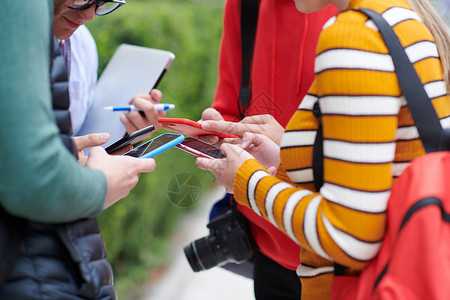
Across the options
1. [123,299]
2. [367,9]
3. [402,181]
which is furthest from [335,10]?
[123,299]

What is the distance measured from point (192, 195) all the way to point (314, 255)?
46 centimetres

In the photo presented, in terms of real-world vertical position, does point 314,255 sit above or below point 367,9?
below

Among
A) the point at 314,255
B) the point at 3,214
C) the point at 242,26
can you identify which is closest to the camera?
the point at 3,214

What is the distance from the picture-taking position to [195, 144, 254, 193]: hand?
1320 mm

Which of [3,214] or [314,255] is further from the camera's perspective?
[314,255]

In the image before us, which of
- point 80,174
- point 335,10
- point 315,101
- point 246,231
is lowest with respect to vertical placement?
point 246,231

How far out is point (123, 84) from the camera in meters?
2.14

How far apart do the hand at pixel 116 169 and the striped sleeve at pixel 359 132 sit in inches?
15.6

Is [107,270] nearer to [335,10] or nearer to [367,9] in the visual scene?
[367,9]

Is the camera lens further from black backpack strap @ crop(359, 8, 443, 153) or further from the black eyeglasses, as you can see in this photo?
black backpack strap @ crop(359, 8, 443, 153)

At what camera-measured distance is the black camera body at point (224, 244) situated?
1868 mm

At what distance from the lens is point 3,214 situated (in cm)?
102

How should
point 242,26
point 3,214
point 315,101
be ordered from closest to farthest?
point 3,214 → point 315,101 → point 242,26

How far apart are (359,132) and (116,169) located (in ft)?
1.93
